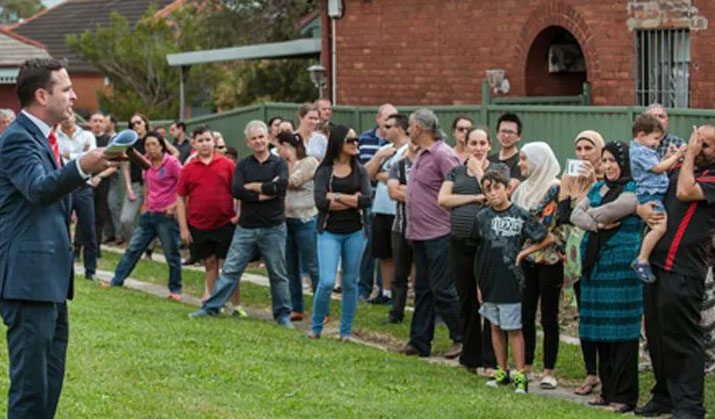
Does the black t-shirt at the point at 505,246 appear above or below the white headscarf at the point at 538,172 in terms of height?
below

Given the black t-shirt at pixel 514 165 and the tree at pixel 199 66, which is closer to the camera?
the black t-shirt at pixel 514 165

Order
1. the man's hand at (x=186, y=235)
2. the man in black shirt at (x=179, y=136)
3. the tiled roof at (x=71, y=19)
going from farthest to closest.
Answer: the tiled roof at (x=71, y=19)
the man in black shirt at (x=179, y=136)
the man's hand at (x=186, y=235)

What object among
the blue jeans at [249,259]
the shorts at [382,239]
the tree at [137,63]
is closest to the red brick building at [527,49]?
the shorts at [382,239]

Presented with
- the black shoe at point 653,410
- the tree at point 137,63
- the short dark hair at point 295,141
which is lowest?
the black shoe at point 653,410

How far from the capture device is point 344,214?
12758 millimetres

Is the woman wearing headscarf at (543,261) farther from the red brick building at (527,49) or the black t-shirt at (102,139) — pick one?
the black t-shirt at (102,139)

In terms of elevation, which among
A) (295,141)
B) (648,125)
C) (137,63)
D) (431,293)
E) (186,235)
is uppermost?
(137,63)

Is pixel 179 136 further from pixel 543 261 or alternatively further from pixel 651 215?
→ pixel 651 215

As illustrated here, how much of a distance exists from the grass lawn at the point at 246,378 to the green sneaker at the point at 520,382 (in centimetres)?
11

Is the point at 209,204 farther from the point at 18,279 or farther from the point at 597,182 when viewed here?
the point at 18,279

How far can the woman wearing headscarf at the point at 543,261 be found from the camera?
10.7m

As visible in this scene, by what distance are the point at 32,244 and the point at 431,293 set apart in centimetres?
561

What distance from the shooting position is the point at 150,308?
14344mm

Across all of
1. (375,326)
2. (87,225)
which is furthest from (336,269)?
(87,225)
